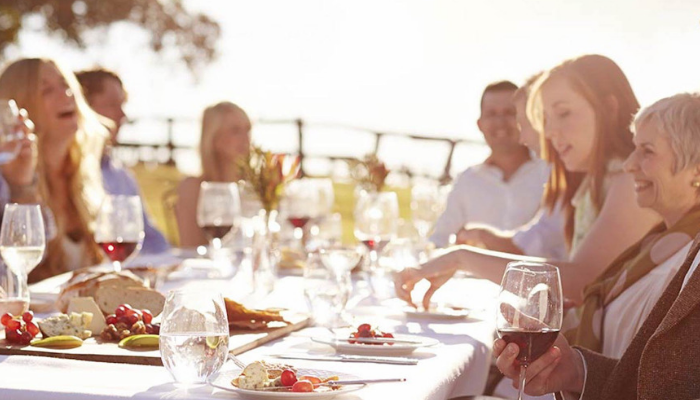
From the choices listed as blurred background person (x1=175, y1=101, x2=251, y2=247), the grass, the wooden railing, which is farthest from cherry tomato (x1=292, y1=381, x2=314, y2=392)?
the grass

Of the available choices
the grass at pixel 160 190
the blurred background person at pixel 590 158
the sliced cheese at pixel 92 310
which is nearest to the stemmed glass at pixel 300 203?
the blurred background person at pixel 590 158

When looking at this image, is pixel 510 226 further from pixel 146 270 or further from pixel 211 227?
pixel 146 270

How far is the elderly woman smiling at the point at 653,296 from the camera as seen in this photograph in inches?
75.6

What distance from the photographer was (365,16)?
832cm

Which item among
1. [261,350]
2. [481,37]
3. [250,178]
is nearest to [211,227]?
[250,178]

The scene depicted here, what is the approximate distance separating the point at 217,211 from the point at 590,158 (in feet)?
4.63

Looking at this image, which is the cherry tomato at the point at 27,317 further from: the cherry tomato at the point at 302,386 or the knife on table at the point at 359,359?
the cherry tomato at the point at 302,386

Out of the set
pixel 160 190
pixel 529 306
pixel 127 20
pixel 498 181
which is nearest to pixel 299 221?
pixel 498 181

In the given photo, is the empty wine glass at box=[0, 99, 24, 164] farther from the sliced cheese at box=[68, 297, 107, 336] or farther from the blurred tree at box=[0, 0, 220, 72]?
the blurred tree at box=[0, 0, 220, 72]

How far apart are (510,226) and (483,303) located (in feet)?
8.22

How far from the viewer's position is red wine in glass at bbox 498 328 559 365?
174 centimetres

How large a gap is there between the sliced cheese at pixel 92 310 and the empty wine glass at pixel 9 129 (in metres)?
1.15

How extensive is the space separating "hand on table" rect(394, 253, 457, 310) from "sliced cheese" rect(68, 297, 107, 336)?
851 mm

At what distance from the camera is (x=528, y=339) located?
1748mm
